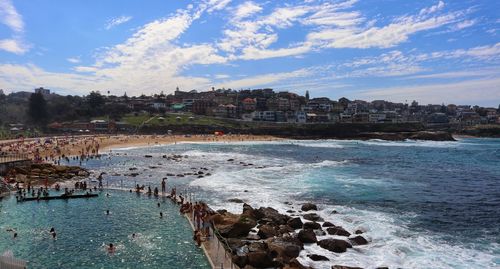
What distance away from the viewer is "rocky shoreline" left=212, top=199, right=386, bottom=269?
22172 mm

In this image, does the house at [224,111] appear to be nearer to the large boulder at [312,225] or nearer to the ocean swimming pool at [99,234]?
the ocean swimming pool at [99,234]

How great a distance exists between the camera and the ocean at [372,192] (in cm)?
2564

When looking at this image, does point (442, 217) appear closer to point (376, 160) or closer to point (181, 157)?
point (376, 160)

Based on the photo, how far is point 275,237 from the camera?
2584 centimetres

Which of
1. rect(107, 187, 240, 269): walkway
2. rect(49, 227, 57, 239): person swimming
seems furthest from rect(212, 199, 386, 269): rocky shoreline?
rect(49, 227, 57, 239): person swimming

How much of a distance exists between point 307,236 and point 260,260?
5.81m

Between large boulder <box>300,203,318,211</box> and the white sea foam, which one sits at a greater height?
large boulder <box>300,203,318,211</box>

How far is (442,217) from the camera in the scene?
3409 cm

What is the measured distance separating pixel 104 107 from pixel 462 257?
450ft

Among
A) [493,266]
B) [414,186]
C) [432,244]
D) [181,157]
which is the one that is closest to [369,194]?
[414,186]

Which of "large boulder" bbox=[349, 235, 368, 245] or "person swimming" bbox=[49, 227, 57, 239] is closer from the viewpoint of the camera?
"person swimming" bbox=[49, 227, 57, 239]

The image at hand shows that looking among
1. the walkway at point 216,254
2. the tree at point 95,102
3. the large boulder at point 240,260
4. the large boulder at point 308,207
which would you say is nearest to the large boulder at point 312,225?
the large boulder at point 308,207

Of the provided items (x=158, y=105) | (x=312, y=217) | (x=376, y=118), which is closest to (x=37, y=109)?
(x=158, y=105)

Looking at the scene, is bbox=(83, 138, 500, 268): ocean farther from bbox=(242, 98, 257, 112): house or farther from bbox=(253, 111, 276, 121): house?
bbox=(242, 98, 257, 112): house
